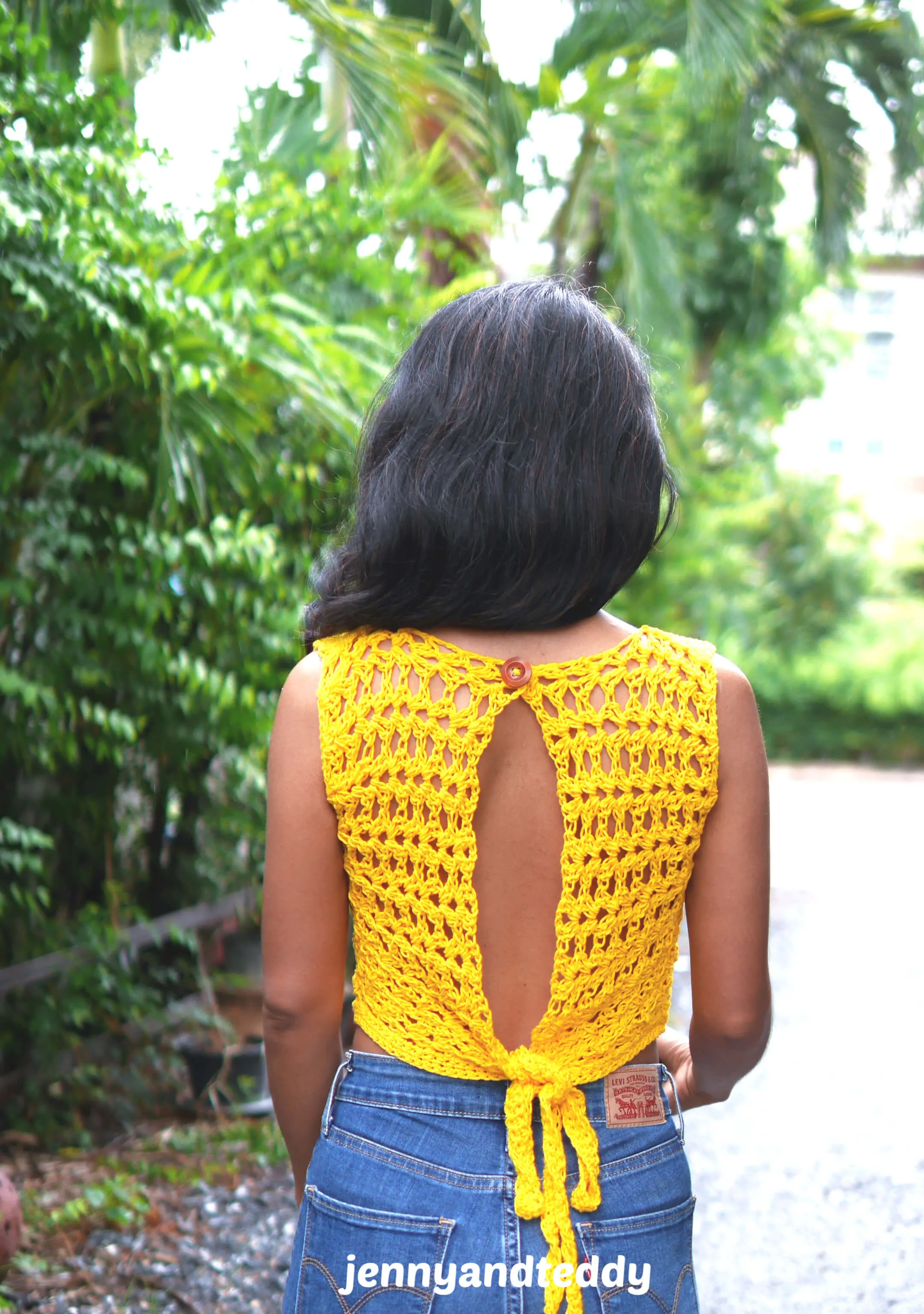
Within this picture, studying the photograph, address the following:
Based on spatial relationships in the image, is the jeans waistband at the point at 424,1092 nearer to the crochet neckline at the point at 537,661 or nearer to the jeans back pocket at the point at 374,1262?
the jeans back pocket at the point at 374,1262

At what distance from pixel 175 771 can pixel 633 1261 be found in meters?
3.28

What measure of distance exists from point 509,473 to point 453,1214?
717mm

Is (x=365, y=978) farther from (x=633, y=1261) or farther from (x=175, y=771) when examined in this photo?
(x=175, y=771)

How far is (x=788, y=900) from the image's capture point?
8.25 m

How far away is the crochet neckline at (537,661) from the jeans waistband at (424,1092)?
0.42 metres

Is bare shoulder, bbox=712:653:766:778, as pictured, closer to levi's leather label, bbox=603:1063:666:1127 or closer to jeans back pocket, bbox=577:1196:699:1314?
levi's leather label, bbox=603:1063:666:1127

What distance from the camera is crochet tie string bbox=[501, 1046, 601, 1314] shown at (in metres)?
1.20

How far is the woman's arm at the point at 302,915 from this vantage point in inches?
51.3

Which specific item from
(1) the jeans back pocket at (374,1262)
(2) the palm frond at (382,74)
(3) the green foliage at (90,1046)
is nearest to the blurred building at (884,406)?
(2) the palm frond at (382,74)

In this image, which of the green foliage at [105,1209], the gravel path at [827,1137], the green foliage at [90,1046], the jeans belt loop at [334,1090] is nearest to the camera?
the jeans belt loop at [334,1090]

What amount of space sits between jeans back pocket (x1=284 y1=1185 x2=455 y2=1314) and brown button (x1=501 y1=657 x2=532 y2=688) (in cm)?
52

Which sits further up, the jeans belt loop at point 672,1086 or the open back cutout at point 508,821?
the open back cutout at point 508,821

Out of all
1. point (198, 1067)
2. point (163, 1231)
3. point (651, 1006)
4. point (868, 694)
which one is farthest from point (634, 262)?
point (868, 694)

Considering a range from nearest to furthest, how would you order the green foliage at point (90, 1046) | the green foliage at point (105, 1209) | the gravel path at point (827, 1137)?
1. the green foliage at point (105, 1209)
2. the gravel path at point (827, 1137)
3. the green foliage at point (90, 1046)
